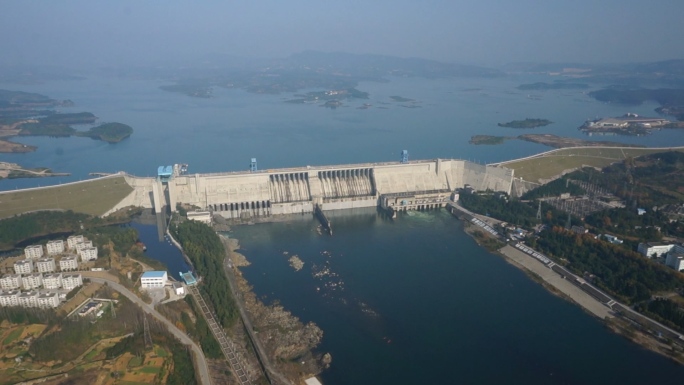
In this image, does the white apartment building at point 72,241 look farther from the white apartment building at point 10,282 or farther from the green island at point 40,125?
the green island at point 40,125

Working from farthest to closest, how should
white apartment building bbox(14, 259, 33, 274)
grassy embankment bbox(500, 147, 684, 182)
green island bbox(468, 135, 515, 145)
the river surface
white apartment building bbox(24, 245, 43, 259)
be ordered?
green island bbox(468, 135, 515, 145) → grassy embankment bbox(500, 147, 684, 182) → white apartment building bbox(24, 245, 43, 259) → white apartment building bbox(14, 259, 33, 274) → the river surface

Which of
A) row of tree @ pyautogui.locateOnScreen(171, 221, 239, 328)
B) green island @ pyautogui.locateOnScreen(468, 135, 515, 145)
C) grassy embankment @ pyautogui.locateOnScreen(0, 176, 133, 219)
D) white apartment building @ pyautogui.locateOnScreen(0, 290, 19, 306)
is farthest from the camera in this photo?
green island @ pyautogui.locateOnScreen(468, 135, 515, 145)

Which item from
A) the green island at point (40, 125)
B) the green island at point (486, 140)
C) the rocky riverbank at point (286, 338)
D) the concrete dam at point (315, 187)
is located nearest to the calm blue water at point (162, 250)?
the concrete dam at point (315, 187)

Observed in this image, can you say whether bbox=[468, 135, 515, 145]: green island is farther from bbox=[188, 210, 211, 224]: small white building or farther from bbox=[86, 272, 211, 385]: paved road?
bbox=[86, 272, 211, 385]: paved road

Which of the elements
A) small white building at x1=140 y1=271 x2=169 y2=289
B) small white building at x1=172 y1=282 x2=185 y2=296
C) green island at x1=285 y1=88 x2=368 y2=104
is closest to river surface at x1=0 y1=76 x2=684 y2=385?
small white building at x1=140 y1=271 x2=169 y2=289

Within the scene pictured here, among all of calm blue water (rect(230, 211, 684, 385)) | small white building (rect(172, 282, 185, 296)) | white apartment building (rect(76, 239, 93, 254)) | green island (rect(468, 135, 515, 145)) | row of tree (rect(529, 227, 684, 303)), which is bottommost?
calm blue water (rect(230, 211, 684, 385))

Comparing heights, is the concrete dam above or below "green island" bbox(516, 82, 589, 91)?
below

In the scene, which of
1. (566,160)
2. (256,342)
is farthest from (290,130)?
(256,342)
